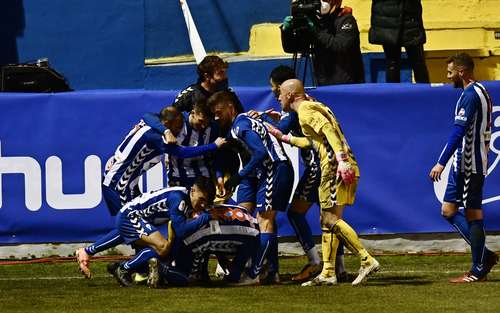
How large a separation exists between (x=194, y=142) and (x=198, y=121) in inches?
9.2

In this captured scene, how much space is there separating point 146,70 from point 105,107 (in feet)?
17.7

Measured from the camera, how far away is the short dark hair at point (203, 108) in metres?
13.9

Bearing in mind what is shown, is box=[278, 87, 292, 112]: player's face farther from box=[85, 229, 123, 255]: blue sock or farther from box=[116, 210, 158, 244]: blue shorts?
box=[85, 229, 123, 255]: blue sock

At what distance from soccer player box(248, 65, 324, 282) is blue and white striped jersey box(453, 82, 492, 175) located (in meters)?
1.33

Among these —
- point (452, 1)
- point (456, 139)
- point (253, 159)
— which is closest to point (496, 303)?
point (456, 139)

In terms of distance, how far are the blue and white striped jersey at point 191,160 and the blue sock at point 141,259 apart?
1103mm

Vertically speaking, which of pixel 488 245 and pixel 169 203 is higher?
pixel 169 203

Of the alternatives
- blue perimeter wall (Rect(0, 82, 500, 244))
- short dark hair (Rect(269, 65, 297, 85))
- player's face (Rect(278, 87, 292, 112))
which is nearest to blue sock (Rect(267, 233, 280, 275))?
player's face (Rect(278, 87, 292, 112))

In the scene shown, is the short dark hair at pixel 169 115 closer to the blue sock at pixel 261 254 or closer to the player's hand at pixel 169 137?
the player's hand at pixel 169 137

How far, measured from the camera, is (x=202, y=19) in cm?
2159

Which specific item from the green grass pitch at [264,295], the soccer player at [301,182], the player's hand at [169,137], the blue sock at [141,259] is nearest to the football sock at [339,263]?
the soccer player at [301,182]

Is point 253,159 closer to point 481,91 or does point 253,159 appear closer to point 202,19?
point 481,91

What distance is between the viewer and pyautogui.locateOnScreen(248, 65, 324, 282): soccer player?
13.7 meters

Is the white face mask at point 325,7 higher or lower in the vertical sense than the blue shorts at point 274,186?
higher
